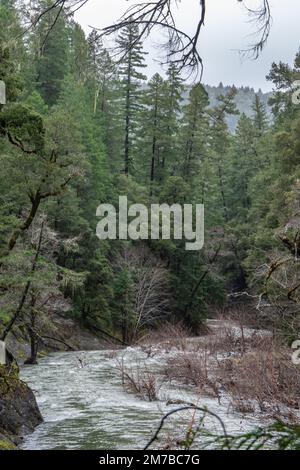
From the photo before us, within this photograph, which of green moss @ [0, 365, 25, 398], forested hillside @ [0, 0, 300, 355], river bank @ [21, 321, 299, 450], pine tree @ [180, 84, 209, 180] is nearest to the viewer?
river bank @ [21, 321, 299, 450]

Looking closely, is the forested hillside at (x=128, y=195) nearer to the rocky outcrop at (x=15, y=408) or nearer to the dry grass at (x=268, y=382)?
the dry grass at (x=268, y=382)

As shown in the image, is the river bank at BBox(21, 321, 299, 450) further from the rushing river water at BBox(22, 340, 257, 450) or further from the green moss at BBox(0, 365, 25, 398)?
the green moss at BBox(0, 365, 25, 398)

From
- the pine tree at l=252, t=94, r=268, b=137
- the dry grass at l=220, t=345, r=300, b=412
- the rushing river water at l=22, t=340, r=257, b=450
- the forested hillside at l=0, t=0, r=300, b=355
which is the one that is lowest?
the rushing river water at l=22, t=340, r=257, b=450

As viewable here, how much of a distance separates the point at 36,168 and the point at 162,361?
11390 millimetres

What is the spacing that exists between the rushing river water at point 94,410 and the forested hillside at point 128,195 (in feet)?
6.68

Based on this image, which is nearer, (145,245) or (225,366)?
(225,366)

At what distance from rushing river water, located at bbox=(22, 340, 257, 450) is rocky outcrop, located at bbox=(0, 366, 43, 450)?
0.82 ft

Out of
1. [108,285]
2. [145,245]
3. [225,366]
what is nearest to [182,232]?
[145,245]

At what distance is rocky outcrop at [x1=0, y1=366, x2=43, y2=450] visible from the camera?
11.7 meters

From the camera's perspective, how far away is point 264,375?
1542 cm

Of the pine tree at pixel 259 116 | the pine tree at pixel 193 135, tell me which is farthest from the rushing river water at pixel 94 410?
the pine tree at pixel 259 116

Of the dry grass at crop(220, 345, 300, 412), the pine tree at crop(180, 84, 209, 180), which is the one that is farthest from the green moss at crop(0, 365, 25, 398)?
the pine tree at crop(180, 84, 209, 180)

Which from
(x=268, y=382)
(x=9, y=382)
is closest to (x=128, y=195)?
(x=268, y=382)

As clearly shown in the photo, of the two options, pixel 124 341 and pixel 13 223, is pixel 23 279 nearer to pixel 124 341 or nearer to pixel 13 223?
pixel 13 223
